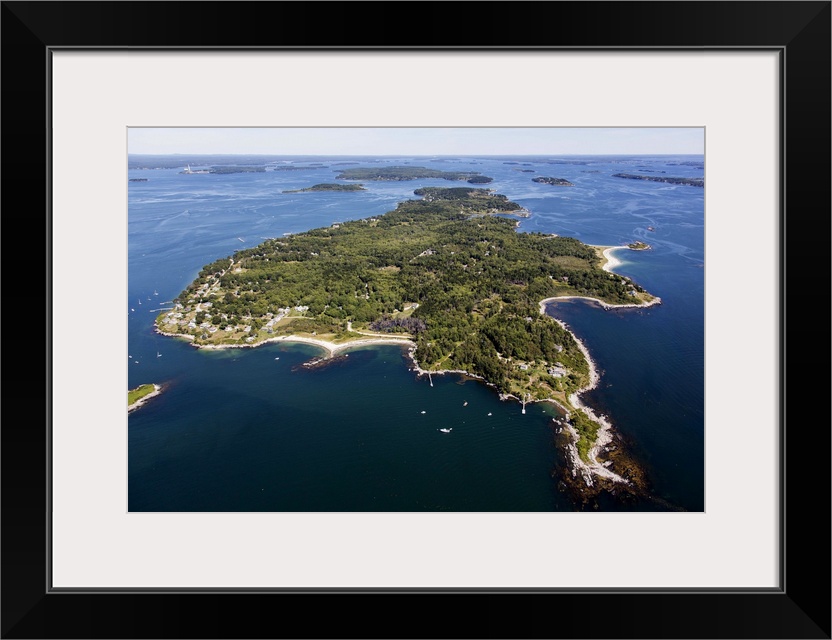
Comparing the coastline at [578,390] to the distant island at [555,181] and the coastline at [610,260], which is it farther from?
the distant island at [555,181]

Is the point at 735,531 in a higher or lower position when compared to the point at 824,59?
lower

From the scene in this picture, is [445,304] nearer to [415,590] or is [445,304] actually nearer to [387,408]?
[387,408]

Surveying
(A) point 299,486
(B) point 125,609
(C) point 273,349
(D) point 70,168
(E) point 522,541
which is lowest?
(A) point 299,486

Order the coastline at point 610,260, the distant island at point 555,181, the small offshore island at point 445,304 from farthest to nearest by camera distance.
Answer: the distant island at point 555,181 → the coastline at point 610,260 → the small offshore island at point 445,304

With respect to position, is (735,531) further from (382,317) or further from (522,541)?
(382,317)

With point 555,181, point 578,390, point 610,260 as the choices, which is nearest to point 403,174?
point 555,181

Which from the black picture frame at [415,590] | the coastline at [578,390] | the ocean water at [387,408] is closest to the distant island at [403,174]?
the ocean water at [387,408]

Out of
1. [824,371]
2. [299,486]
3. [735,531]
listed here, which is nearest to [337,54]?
[824,371]
